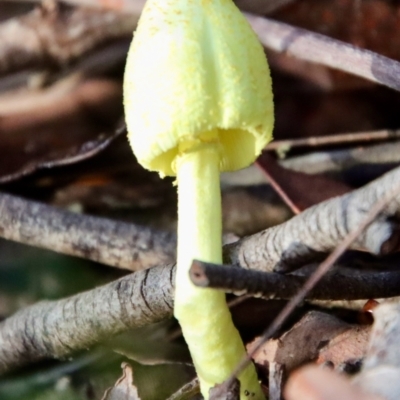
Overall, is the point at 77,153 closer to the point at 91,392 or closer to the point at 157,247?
the point at 157,247

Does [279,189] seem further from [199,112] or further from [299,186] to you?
[199,112]

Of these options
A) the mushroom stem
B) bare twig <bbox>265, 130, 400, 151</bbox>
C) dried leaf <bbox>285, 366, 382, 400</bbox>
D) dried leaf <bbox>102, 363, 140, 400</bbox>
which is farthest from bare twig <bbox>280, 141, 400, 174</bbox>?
dried leaf <bbox>285, 366, 382, 400</bbox>

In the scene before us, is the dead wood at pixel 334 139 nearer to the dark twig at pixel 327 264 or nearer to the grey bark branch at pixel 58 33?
the grey bark branch at pixel 58 33

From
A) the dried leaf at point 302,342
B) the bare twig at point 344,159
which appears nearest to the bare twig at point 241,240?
the dried leaf at point 302,342

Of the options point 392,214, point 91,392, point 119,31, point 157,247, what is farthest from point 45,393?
point 119,31

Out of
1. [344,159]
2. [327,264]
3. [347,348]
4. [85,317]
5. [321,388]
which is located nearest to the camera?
[321,388]

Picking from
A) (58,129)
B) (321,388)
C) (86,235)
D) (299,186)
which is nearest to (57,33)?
(58,129)

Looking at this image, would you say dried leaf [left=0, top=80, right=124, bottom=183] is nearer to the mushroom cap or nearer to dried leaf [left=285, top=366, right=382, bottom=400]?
the mushroom cap

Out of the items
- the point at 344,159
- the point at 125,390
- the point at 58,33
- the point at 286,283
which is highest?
the point at 58,33
